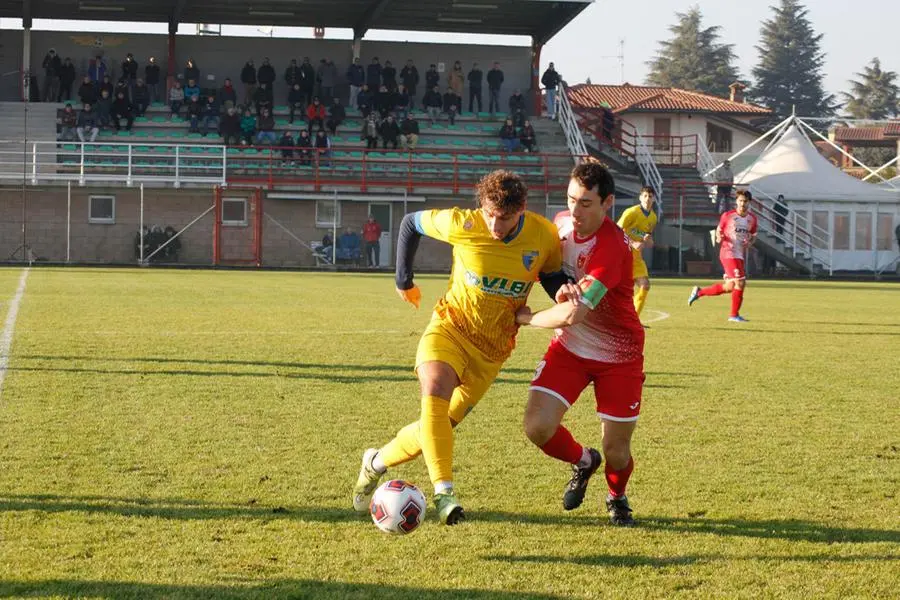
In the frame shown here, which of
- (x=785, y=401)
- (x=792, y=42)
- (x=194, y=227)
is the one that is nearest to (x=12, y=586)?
(x=785, y=401)

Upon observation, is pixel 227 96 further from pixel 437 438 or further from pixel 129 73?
pixel 437 438

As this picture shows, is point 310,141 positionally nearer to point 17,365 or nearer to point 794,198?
point 794,198

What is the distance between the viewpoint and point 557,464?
705 cm

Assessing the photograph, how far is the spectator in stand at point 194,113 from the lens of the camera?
39.0 metres

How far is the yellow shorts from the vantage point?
566cm

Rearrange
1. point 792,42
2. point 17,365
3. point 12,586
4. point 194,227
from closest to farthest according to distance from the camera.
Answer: point 12,586, point 17,365, point 194,227, point 792,42

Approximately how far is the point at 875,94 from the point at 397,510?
110806 millimetres

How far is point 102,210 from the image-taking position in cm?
3716

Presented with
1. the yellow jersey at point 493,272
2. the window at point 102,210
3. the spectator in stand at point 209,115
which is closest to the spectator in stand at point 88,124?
the window at point 102,210

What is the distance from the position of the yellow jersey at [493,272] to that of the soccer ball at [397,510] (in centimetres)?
89

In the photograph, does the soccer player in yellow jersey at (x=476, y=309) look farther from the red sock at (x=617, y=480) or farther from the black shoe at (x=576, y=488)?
the red sock at (x=617, y=480)

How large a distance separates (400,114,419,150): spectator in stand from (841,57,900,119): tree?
3013 inches

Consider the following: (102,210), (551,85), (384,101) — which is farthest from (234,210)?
(551,85)

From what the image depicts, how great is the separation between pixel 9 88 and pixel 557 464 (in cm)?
3907
